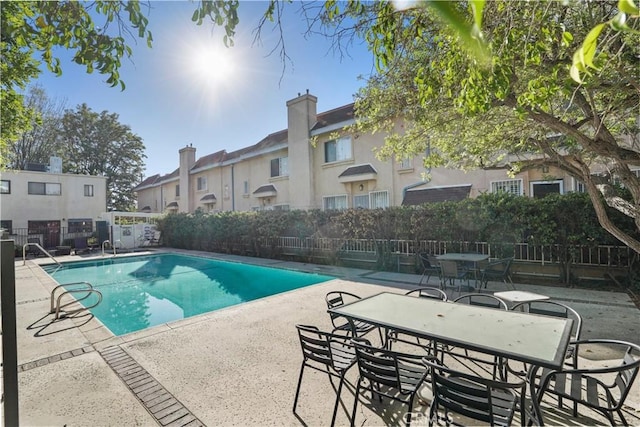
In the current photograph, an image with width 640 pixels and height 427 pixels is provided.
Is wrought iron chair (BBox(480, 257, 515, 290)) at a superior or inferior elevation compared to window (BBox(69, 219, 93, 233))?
inferior

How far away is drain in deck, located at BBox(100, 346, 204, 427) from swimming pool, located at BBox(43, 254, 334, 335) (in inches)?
140

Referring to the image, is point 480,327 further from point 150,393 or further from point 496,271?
point 496,271

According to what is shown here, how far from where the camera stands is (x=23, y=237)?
2405cm

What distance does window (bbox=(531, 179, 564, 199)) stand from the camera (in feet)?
43.4

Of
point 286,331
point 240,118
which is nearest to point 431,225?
point 286,331

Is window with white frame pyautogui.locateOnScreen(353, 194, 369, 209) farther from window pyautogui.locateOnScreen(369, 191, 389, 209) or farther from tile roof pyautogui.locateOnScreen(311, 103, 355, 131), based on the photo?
tile roof pyautogui.locateOnScreen(311, 103, 355, 131)

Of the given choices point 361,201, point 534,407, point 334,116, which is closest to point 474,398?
point 534,407

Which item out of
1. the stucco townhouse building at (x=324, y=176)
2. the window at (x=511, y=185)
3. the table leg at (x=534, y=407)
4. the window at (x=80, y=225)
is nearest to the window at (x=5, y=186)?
the window at (x=80, y=225)

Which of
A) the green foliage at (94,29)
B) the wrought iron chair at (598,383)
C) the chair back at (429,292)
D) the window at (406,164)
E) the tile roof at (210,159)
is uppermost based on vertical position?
the tile roof at (210,159)

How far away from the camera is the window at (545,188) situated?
1323cm

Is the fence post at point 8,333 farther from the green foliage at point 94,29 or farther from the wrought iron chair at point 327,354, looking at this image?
the wrought iron chair at point 327,354

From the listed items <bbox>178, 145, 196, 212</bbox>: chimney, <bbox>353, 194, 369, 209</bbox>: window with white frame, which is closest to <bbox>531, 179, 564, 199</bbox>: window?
<bbox>353, 194, 369, 209</bbox>: window with white frame

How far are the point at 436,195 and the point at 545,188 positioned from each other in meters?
4.56

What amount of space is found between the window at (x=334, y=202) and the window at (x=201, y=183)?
1536 cm
